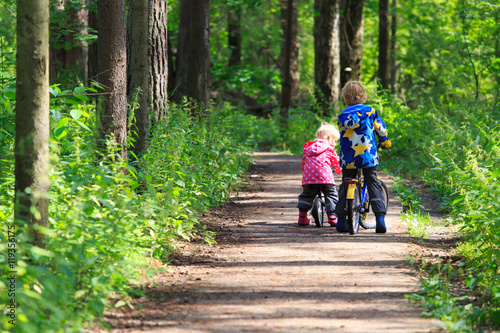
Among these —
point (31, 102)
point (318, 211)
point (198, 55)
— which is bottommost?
point (318, 211)

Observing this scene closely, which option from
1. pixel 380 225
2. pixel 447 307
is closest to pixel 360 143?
pixel 380 225

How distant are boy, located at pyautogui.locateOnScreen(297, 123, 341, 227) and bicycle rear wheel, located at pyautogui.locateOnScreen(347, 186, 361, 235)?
26.9 inches

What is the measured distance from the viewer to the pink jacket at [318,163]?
7.95 meters

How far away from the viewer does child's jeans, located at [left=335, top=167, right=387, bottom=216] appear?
7.34 m

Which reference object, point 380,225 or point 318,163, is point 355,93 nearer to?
point 318,163

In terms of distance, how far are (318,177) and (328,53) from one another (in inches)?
438

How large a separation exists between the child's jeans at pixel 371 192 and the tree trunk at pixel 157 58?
3.56 meters

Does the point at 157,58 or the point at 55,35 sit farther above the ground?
the point at 55,35

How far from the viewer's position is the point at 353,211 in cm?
731

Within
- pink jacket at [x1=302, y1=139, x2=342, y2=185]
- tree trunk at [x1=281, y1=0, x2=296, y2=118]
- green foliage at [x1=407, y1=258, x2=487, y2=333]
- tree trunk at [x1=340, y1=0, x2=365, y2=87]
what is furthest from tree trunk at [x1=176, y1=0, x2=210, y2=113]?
tree trunk at [x1=281, y1=0, x2=296, y2=118]

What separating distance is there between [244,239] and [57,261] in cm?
354

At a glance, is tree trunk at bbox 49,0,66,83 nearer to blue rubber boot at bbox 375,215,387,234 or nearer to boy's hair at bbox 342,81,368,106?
boy's hair at bbox 342,81,368,106

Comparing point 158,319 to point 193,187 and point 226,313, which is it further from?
point 193,187

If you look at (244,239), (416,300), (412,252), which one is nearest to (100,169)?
(244,239)
